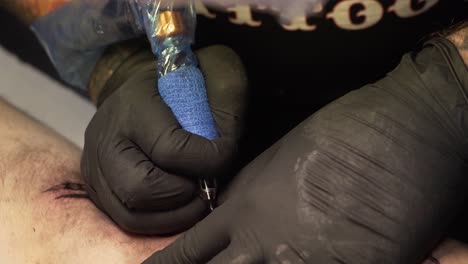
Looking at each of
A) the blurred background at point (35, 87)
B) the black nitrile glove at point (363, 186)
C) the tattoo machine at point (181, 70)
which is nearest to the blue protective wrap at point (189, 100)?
the tattoo machine at point (181, 70)

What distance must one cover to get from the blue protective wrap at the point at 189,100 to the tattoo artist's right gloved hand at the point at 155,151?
0.04ft

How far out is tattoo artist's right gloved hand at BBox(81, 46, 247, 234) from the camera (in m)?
0.76

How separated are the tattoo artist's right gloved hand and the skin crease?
→ 3 centimetres

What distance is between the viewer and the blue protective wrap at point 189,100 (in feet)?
2.62

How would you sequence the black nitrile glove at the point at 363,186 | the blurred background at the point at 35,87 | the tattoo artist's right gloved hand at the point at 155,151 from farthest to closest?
1. the blurred background at the point at 35,87
2. the tattoo artist's right gloved hand at the point at 155,151
3. the black nitrile glove at the point at 363,186

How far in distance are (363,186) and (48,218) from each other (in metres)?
0.47

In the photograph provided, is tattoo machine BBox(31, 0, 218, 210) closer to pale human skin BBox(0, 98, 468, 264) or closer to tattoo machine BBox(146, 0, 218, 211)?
tattoo machine BBox(146, 0, 218, 211)

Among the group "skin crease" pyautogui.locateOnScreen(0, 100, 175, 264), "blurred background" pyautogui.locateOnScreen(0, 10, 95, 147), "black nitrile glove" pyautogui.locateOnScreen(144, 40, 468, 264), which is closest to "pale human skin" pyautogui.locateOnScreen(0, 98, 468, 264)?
"skin crease" pyautogui.locateOnScreen(0, 100, 175, 264)

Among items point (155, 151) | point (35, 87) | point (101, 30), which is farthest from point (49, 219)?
point (35, 87)

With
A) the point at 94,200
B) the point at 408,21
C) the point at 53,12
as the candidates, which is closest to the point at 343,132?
the point at 408,21

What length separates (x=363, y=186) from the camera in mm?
655

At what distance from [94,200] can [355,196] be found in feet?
1.40

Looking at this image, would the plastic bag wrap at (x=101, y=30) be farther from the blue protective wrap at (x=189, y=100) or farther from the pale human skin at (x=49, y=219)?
the pale human skin at (x=49, y=219)

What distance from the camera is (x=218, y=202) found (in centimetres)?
82
